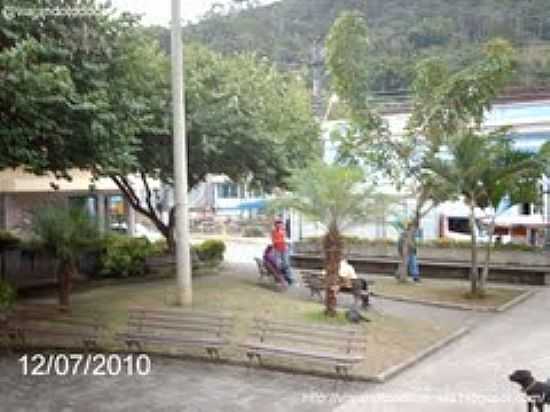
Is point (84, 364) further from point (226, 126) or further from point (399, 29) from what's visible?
point (399, 29)

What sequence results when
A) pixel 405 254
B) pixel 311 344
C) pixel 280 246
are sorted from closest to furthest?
pixel 311 344, pixel 280 246, pixel 405 254

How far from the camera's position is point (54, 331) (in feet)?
41.0

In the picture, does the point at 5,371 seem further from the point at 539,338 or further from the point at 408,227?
the point at 408,227

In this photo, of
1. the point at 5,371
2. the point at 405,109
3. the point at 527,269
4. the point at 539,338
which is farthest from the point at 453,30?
the point at 5,371

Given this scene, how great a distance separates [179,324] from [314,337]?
229 cm

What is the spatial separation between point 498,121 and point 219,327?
23107 mm

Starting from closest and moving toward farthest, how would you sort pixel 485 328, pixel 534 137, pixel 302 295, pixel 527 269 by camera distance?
pixel 485 328, pixel 302 295, pixel 527 269, pixel 534 137

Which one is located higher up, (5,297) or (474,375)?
(5,297)

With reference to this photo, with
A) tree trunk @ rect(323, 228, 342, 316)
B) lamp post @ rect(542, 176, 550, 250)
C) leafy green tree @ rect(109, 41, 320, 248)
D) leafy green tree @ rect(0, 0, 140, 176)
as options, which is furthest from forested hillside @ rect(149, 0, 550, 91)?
leafy green tree @ rect(0, 0, 140, 176)

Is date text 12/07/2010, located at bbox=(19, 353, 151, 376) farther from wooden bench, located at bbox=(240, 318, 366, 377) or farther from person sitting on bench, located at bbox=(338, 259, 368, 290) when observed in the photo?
person sitting on bench, located at bbox=(338, 259, 368, 290)

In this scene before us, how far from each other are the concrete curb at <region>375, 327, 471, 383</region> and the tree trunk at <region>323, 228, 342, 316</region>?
2116mm

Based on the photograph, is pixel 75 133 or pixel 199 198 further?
pixel 199 198

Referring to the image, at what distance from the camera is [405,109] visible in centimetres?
3288

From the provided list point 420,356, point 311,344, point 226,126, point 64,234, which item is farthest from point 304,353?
point 226,126
